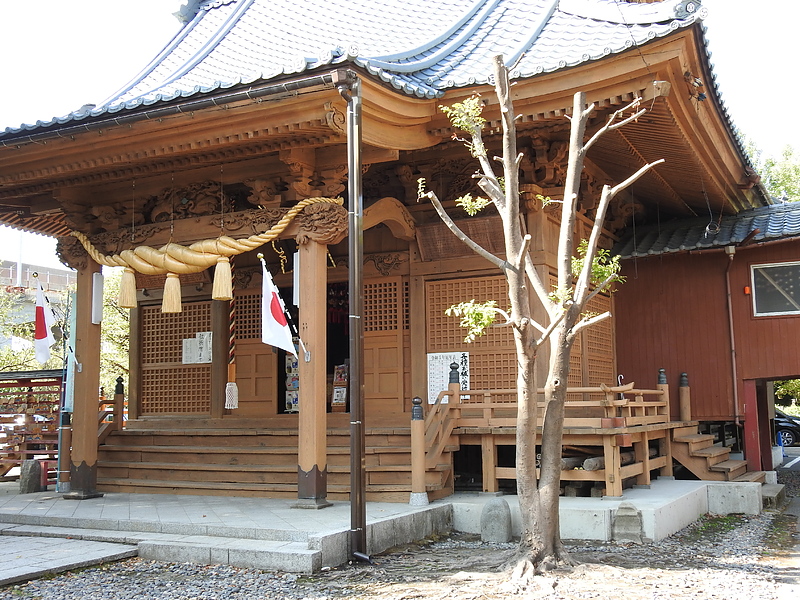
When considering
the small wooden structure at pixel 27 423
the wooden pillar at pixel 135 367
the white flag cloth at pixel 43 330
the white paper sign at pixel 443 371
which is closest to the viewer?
the white flag cloth at pixel 43 330

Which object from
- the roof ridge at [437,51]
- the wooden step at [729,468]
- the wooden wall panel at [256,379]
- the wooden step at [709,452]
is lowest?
the wooden step at [729,468]

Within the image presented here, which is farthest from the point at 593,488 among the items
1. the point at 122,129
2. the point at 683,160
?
the point at 122,129

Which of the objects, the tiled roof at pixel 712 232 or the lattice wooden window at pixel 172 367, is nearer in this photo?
the tiled roof at pixel 712 232

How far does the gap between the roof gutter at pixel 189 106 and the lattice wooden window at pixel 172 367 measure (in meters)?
4.35

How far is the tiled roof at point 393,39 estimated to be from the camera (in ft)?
27.7

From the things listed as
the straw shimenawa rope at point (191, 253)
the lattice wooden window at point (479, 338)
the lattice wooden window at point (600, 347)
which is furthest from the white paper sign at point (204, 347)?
the lattice wooden window at point (600, 347)

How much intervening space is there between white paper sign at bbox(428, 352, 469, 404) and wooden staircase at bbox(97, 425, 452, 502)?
4.04 ft

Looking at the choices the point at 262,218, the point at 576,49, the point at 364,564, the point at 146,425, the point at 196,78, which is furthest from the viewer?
the point at 146,425

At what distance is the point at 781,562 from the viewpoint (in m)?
7.41

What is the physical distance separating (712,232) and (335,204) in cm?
702

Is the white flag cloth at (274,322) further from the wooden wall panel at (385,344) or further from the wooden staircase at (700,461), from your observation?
the wooden staircase at (700,461)

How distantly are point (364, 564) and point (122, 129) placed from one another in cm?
532

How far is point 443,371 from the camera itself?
1098 centimetres

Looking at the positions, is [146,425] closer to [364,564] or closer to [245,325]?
[245,325]
